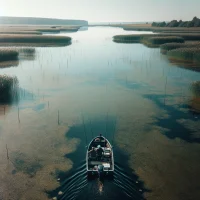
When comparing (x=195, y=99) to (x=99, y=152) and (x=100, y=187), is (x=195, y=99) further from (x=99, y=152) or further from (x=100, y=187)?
(x=100, y=187)

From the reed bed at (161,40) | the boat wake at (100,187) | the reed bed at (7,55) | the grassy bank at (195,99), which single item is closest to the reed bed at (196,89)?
the grassy bank at (195,99)

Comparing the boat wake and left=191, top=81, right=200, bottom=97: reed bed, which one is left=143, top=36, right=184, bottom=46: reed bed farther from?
the boat wake

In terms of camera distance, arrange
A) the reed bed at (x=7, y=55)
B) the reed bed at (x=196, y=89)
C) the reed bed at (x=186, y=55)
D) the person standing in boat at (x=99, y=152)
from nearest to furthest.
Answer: the person standing in boat at (x=99, y=152) → the reed bed at (x=196, y=89) → the reed bed at (x=186, y=55) → the reed bed at (x=7, y=55)

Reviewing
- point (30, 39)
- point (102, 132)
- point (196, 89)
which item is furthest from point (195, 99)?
point (30, 39)

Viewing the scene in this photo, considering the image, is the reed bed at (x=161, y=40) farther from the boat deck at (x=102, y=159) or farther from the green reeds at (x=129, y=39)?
the boat deck at (x=102, y=159)

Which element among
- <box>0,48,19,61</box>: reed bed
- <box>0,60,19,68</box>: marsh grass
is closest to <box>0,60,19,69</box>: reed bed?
<box>0,60,19,68</box>: marsh grass

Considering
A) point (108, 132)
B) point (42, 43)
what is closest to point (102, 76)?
point (108, 132)
